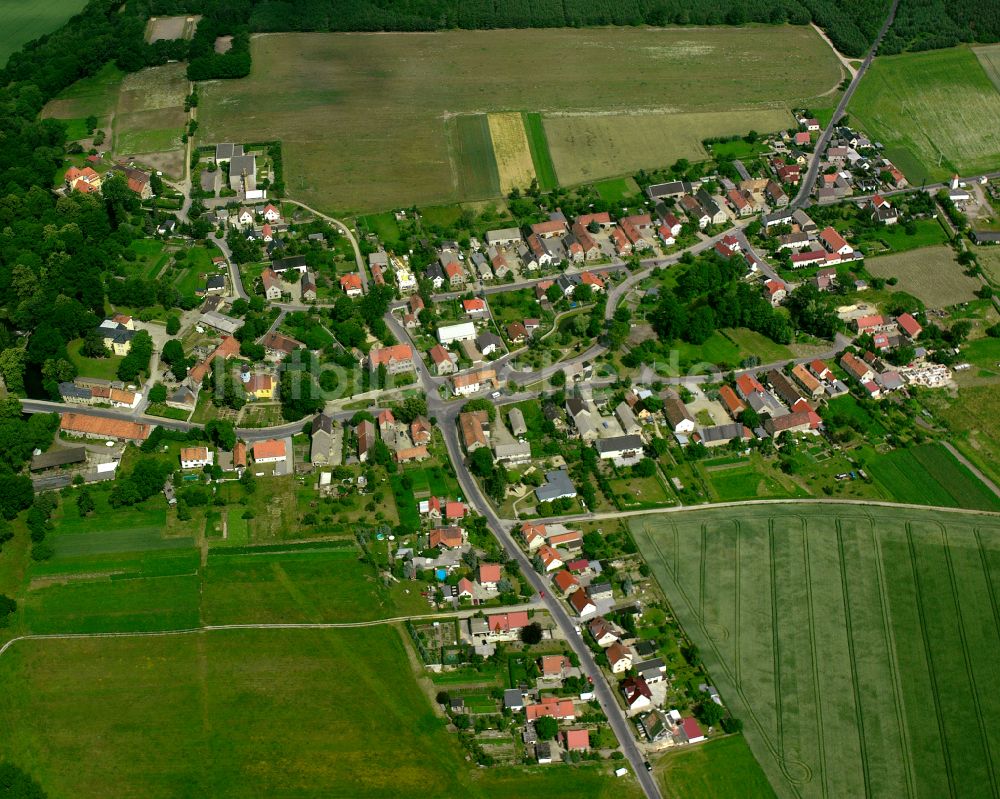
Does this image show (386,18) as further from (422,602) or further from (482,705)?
(482,705)

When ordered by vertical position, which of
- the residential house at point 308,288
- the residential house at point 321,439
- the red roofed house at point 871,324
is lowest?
the residential house at point 321,439

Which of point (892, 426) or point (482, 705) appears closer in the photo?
point (482, 705)

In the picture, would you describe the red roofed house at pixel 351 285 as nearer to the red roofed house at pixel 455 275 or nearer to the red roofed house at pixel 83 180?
the red roofed house at pixel 455 275

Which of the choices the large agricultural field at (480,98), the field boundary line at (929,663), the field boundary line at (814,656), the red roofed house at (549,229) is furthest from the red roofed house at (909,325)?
the large agricultural field at (480,98)

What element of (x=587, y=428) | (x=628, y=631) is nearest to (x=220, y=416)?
(x=587, y=428)

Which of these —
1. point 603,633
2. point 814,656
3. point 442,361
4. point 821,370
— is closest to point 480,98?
point 442,361

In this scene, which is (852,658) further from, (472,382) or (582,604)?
(472,382)

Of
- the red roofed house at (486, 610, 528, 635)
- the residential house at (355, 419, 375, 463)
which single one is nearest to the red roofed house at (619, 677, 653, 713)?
the red roofed house at (486, 610, 528, 635)
